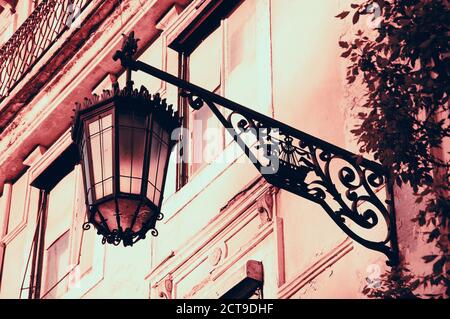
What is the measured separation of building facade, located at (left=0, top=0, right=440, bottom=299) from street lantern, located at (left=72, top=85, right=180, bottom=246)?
1.22 m

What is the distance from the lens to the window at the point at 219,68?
12.1 meters

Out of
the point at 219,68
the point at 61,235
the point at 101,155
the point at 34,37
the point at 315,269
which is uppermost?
the point at 34,37

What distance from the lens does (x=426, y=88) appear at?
8.56m

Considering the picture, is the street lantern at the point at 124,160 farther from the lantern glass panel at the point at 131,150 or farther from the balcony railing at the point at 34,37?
the balcony railing at the point at 34,37

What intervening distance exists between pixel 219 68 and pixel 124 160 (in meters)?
3.52

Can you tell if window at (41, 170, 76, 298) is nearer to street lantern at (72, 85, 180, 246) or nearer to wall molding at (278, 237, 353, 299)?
wall molding at (278, 237, 353, 299)

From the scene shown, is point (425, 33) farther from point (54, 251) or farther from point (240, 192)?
point (54, 251)

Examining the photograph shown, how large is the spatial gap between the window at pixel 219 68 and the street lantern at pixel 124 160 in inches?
91.3

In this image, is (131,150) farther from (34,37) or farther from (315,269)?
(34,37)

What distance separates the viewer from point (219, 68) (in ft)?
41.6

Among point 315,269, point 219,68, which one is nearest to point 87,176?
point 315,269

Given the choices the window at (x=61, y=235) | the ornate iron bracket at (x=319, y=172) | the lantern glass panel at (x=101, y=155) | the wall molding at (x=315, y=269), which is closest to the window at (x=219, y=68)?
the window at (x=61, y=235)

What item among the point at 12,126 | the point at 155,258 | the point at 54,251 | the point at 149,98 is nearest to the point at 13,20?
the point at 12,126
